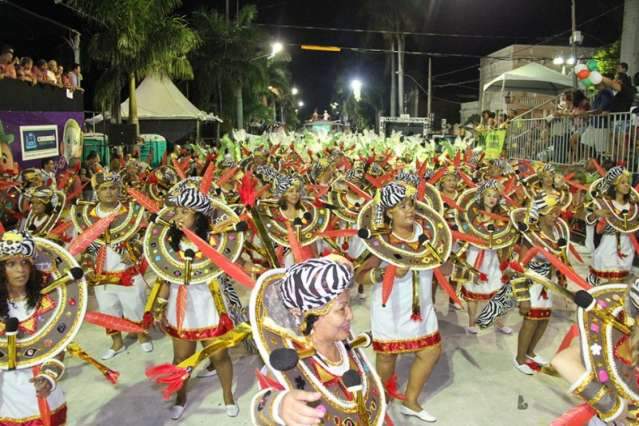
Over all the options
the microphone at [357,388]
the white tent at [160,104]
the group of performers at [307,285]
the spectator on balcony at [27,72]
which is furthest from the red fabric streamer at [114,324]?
the white tent at [160,104]

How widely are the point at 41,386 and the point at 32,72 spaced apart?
1027 centimetres

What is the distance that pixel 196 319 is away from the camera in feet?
14.7

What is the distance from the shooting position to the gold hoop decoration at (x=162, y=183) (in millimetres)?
8391

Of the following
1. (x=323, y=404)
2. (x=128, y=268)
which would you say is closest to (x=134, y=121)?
(x=128, y=268)

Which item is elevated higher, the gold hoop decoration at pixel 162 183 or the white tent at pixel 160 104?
the white tent at pixel 160 104

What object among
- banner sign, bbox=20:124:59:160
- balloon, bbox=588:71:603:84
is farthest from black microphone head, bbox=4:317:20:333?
balloon, bbox=588:71:603:84

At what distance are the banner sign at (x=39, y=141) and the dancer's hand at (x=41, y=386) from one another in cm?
919

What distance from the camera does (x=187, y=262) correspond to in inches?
173

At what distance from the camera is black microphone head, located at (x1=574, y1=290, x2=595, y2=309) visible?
2.46 metres

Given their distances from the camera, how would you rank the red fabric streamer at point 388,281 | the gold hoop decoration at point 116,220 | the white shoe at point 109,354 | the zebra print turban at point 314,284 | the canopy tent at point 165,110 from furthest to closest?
the canopy tent at point 165,110
the white shoe at point 109,354
the gold hoop decoration at point 116,220
the red fabric streamer at point 388,281
the zebra print turban at point 314,284

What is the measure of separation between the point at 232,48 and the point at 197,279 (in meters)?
27.7

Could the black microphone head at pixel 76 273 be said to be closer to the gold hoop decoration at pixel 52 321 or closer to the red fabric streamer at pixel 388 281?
the gold hoop decoration at pixel 52 321

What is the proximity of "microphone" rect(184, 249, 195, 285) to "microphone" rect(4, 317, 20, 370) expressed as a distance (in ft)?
4.66

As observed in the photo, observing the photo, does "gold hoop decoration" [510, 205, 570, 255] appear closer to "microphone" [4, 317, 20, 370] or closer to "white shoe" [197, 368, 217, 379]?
"white shoe" [197, 368, 217, 379]
